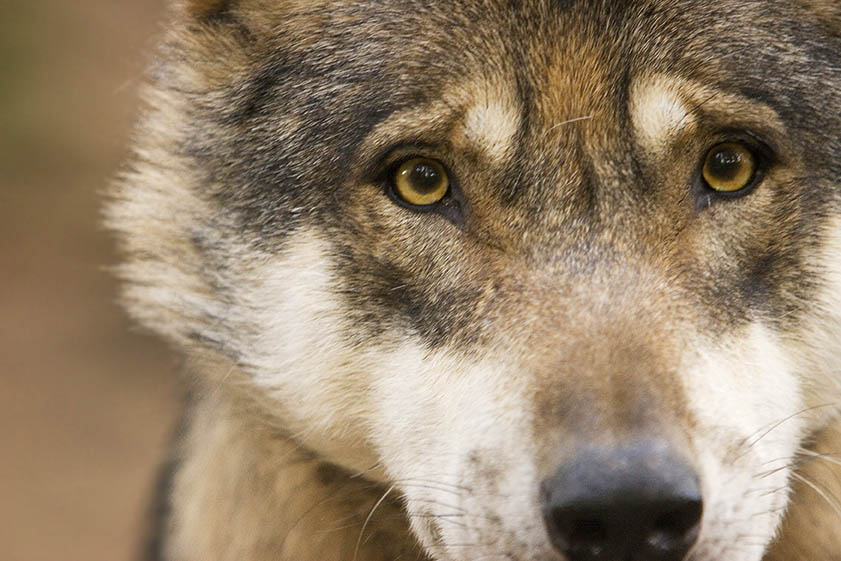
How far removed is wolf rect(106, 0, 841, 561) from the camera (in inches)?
93.9

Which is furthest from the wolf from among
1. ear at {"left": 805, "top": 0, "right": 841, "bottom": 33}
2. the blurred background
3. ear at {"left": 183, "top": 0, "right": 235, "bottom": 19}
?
the blurred background

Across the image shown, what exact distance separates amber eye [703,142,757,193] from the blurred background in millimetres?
4665

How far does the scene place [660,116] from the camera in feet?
8.85

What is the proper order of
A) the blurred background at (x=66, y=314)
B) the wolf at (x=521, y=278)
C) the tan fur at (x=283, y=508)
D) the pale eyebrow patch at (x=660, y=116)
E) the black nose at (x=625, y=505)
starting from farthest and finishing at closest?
1. the blurred background at (x=66, y=314)
2. the tan fur at (x=283, y=508)
3. the pale eyebrow patch at (x=660, y=116)
4. the wolf at (x=521, y=278)
5. the black nose at (x=625, y=505)

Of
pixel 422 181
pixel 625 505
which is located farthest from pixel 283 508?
pixel 625 505

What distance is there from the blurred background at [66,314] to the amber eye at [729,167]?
466cm

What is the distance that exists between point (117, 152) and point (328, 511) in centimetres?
599

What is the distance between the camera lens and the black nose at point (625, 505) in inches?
86.8

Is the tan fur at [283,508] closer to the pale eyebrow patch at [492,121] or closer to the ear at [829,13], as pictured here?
the pale eyebrow patch at [492,121]

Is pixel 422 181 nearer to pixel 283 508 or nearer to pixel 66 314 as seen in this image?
pixel 283 508

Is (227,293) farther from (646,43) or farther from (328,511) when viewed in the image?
(646,43)

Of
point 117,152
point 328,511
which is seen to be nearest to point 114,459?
point 117,152

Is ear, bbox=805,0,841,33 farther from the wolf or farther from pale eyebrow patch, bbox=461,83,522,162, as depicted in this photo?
pale eyebrow patch, bbox=461,83,522,162

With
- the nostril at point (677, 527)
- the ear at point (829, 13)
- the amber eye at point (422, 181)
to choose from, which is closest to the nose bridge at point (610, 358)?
the nostril at point (677, 527)
